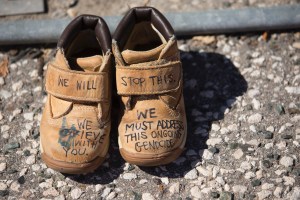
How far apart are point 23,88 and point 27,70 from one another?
0.16 metres

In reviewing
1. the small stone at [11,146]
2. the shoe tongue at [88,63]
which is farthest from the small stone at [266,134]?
the small stone at [11,146]

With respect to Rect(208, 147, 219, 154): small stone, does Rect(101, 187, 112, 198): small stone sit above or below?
below

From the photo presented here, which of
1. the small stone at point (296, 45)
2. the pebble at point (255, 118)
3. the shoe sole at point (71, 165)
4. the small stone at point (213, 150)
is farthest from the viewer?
the small stone at point (296, 45)

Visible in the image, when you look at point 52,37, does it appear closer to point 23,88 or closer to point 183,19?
point 23,88

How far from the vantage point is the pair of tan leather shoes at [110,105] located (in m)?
2.60

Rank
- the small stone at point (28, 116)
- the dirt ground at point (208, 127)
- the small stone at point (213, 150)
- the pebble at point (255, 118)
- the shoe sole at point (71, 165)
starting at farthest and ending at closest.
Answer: the small stone at point (28, 116) < the pebble at point (255, 118) < the small stone at point (213, 150) < the dirt ground at point (208, 127) < the shoe sole at point (71, 165)

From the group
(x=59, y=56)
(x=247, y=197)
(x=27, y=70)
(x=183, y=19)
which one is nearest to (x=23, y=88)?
(x=27, y=70)

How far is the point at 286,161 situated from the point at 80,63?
4.36 ft

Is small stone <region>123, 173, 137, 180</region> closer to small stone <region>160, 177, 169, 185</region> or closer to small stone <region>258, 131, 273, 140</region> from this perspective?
small stone <region>160, 177, 169, 185</region>

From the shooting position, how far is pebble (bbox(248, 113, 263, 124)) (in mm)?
2932

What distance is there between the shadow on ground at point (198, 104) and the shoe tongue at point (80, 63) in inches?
14.8

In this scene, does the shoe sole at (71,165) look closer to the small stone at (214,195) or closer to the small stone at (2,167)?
the small stone at (2,167)

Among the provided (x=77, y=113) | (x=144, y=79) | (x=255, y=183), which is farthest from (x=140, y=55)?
(x=255, y=183)

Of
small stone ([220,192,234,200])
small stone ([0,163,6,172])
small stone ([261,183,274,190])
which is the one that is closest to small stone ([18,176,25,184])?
small stone ([0,163,6,172])
